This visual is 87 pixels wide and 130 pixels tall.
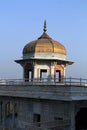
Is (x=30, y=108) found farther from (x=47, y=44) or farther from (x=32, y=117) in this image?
(x=47, y=44)

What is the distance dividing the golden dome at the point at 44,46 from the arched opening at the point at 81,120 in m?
8.31

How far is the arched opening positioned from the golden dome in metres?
8.31

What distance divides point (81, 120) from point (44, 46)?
30.6 feet

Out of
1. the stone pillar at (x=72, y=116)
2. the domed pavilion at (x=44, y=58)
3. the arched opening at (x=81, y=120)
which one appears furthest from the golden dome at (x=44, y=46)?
the stone pillar at (x=72, y=116)

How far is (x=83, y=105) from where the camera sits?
23.2 m

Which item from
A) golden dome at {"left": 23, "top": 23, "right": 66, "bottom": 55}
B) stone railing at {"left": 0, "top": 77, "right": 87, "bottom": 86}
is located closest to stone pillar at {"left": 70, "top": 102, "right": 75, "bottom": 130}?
stone railing at {"left": 0, "top": 77, "right": 87, "bottom": 86}

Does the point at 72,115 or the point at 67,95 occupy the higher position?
the point at 67,95

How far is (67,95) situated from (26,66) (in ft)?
43.3

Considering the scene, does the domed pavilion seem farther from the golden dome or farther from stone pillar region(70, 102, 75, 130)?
stone pillar region(70, 102, 75, 130)

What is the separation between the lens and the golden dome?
3319 centimetres

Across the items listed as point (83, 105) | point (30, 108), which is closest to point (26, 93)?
point (30, 108)

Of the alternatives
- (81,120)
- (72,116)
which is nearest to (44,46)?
(81,120)

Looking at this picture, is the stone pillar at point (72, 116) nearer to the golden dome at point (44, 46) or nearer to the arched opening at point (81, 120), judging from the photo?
the arched opening at point (81, 120)

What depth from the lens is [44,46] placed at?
3316cm
